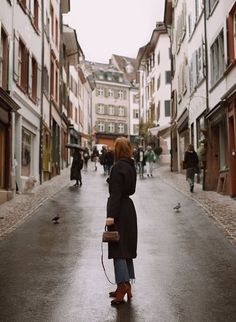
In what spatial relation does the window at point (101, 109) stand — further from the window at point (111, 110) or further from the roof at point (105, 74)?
the roof at point (105, 74)

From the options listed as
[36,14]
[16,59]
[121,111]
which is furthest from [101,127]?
[16,59]

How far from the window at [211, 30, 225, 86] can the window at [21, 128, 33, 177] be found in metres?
7.66

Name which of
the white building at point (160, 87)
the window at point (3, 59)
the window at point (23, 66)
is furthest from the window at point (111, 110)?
the window at point (3, 59)

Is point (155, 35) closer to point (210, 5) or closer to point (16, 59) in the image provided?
point (210, 5)

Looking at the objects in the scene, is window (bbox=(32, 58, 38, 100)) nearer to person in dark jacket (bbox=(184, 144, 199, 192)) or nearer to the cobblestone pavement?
the cobblestone pavement

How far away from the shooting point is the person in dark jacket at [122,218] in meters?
5.55

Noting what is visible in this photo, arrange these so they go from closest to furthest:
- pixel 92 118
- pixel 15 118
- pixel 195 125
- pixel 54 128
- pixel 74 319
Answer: pixel 74 319
pixel 15 118
pixel 195 125
pixel 54 128
pixel 92 118

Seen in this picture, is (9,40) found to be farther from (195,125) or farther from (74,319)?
(74,319)

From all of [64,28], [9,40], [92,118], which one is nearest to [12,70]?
[9,40]

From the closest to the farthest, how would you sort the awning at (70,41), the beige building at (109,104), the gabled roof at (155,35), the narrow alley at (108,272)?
the narrow alley at (108,272) < the awning at (70,41) < the gabled roof at (155,35) < the beige building at (109,104)

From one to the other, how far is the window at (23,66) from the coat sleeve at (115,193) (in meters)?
15.2

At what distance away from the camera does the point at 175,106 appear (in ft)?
117

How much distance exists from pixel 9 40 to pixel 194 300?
14.0 metres

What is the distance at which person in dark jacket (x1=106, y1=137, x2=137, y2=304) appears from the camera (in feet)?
18.2
